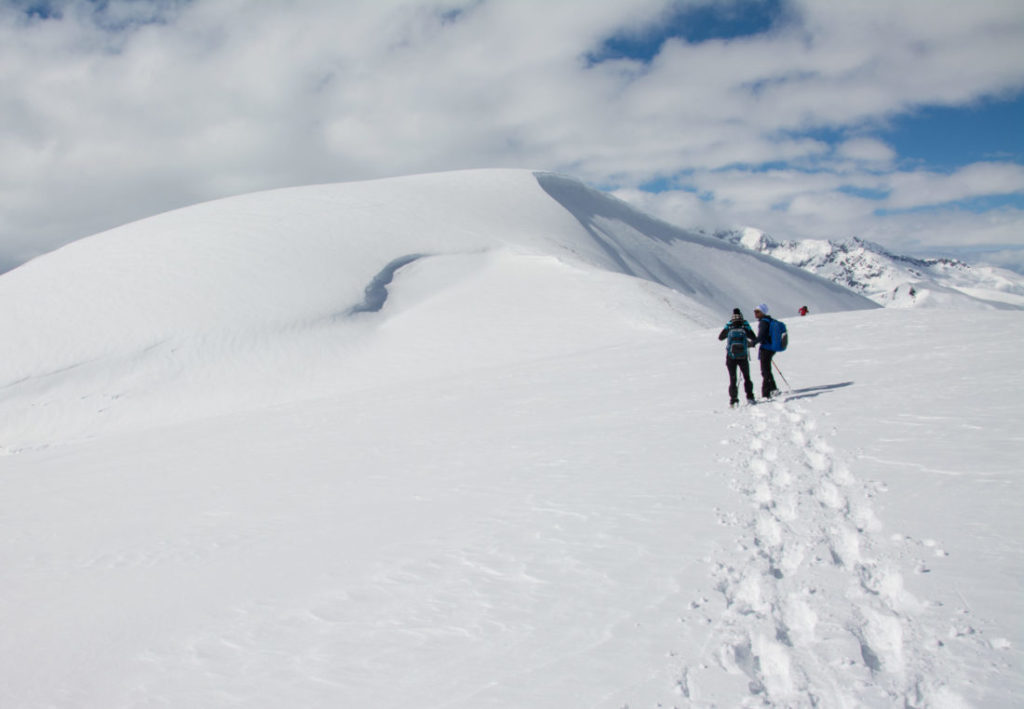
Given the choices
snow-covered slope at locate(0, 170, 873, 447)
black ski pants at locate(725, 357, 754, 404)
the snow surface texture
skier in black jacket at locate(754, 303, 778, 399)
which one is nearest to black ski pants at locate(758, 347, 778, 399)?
skier in black jacket at locate(754, 303, 778, 399)

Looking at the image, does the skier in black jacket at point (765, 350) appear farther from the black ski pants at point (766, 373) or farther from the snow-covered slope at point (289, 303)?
the snow-covered slope at point (289, 303)

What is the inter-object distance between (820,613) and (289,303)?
3356cm

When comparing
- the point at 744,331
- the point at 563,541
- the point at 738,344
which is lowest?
the point at 563,541

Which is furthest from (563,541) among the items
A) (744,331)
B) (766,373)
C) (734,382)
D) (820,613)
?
(766,373)

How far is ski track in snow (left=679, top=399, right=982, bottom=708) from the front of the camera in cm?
379

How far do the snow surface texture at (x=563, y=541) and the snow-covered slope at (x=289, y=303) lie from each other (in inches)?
423

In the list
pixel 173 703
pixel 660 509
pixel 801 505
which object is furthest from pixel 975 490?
pixel 173 703

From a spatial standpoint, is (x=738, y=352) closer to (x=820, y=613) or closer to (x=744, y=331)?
(x=744, y=331)

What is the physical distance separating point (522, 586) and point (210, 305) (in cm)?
3284

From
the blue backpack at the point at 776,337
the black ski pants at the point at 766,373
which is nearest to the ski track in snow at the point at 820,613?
the black ski pants at the point at 766,373

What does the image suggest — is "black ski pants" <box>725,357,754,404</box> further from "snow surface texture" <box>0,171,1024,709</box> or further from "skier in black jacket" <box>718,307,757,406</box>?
"snow surface texture" <box>0,171,1024,709</box>

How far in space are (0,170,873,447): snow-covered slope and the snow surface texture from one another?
10.7 meters

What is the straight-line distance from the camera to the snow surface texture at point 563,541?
168 inches

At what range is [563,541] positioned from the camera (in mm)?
6438
